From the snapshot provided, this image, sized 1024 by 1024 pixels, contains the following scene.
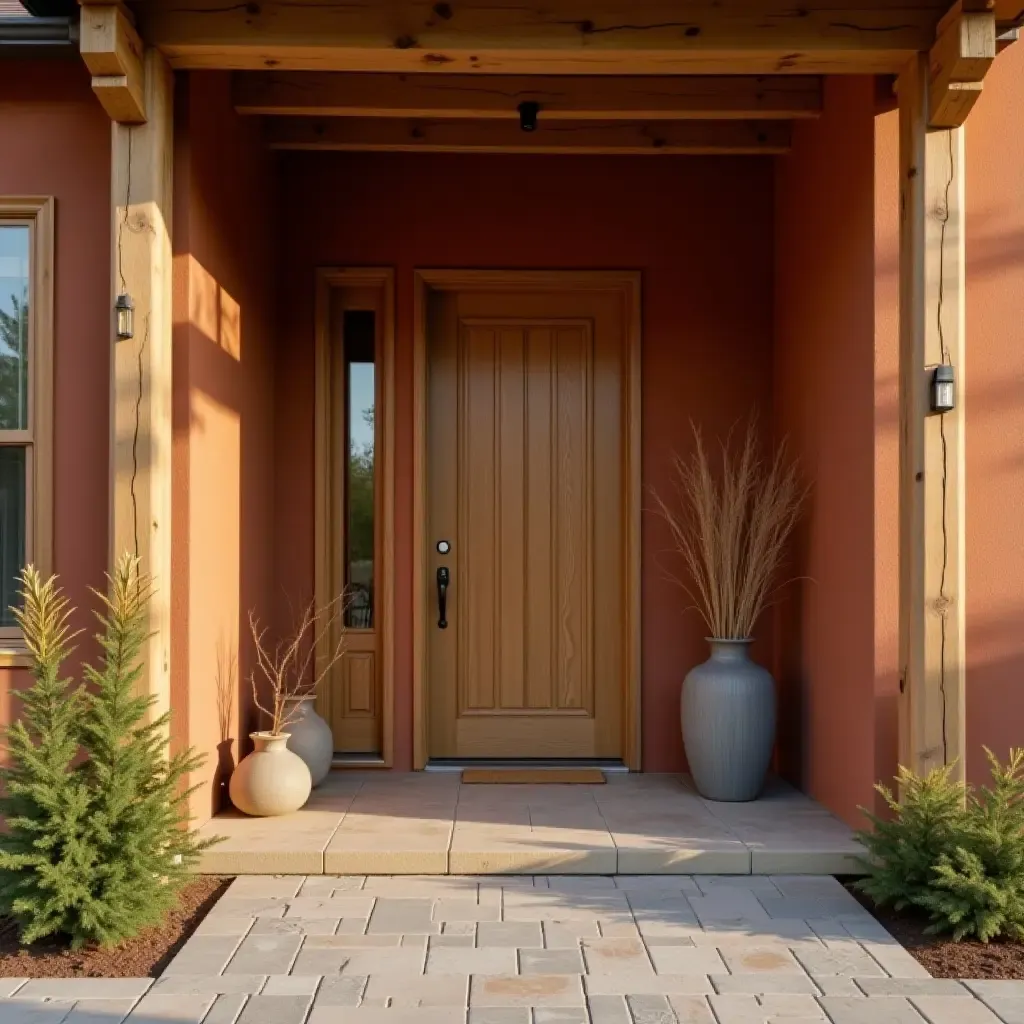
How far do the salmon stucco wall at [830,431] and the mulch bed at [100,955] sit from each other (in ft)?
7.20

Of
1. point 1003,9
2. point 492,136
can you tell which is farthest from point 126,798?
point 1003,9

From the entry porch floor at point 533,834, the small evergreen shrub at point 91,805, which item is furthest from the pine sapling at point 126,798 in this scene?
the entry porch floor at point 533,834

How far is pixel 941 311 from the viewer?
3559 millimetres

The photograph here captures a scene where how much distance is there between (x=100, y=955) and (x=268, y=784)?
1057 mm

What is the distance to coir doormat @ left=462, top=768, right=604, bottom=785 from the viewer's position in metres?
4.80

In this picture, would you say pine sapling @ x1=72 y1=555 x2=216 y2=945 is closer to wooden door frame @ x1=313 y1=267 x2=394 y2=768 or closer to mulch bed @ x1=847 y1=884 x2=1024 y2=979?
wooden door frame @ x1=313 y1=267 x2=394 y2=768

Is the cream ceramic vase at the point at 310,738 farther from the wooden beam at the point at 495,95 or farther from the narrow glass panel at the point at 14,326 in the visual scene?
the wooden beam at the point at 495,95

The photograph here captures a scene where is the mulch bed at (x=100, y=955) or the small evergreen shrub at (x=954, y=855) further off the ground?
the small evergreen shrub at (x=954, y=855)

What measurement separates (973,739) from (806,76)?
2480mm

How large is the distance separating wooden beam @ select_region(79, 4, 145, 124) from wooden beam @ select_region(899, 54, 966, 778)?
7.72ft

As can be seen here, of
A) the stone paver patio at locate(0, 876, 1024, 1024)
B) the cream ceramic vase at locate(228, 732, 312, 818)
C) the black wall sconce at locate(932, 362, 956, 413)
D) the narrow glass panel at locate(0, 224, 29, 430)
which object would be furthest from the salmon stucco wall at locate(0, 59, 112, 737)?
the black wall sconce at locate(932, 362, 956, 413)

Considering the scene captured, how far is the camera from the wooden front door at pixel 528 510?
16.9 ft

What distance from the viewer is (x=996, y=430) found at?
151 inches

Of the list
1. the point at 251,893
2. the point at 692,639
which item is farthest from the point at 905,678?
the point at 251,893
